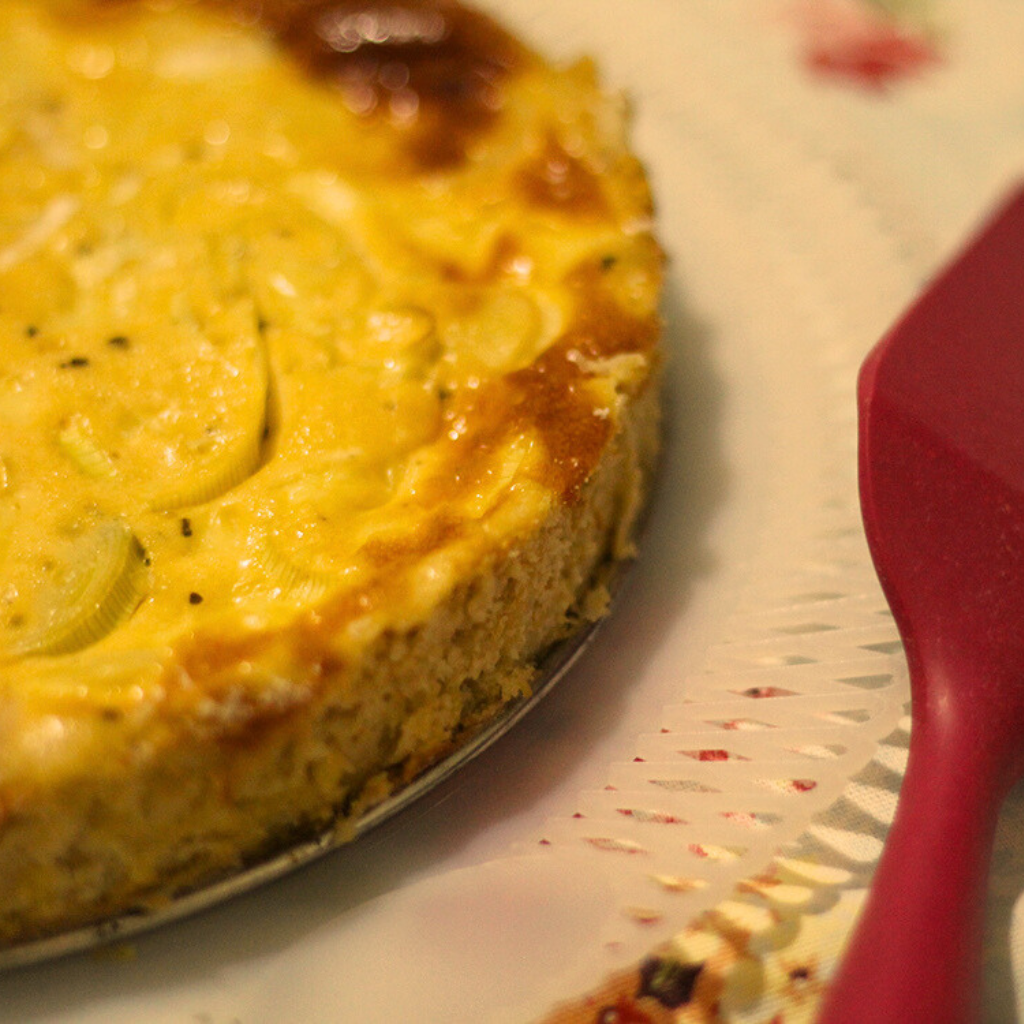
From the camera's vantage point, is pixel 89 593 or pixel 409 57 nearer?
pixel 89 593

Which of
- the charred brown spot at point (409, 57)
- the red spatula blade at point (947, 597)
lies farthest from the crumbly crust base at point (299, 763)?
the charred brown spot at point (409, 57)

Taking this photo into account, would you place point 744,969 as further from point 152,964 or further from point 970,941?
point 152,964

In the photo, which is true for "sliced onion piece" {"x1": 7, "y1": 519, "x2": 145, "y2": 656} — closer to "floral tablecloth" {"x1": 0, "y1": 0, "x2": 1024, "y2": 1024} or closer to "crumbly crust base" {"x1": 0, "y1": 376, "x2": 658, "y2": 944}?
"crumbly crust base" {"x1": 0, "y1": 376, "x2": 658, "y2": 944}

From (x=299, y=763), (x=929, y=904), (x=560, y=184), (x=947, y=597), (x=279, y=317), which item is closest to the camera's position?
(x=929, y=904)

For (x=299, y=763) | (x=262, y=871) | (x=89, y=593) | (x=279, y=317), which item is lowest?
(x=262, y=871)

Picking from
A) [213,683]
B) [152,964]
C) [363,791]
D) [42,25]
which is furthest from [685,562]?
[42,25]

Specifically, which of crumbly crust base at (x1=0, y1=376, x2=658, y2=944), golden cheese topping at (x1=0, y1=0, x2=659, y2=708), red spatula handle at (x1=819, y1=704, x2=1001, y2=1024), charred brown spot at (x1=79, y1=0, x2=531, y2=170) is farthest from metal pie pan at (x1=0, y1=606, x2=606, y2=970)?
charred brown spot at (x1=79, y1=0, x2=531, y2=170)

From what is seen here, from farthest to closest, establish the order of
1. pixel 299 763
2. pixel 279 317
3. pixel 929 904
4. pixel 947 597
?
pixel 279 317
pixel 947 597
pixel 299 763
pixel 929 904

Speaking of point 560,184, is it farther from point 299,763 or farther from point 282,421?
point 299,763

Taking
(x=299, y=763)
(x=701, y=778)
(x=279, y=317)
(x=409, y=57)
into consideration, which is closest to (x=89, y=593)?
(x=299, y=763)
